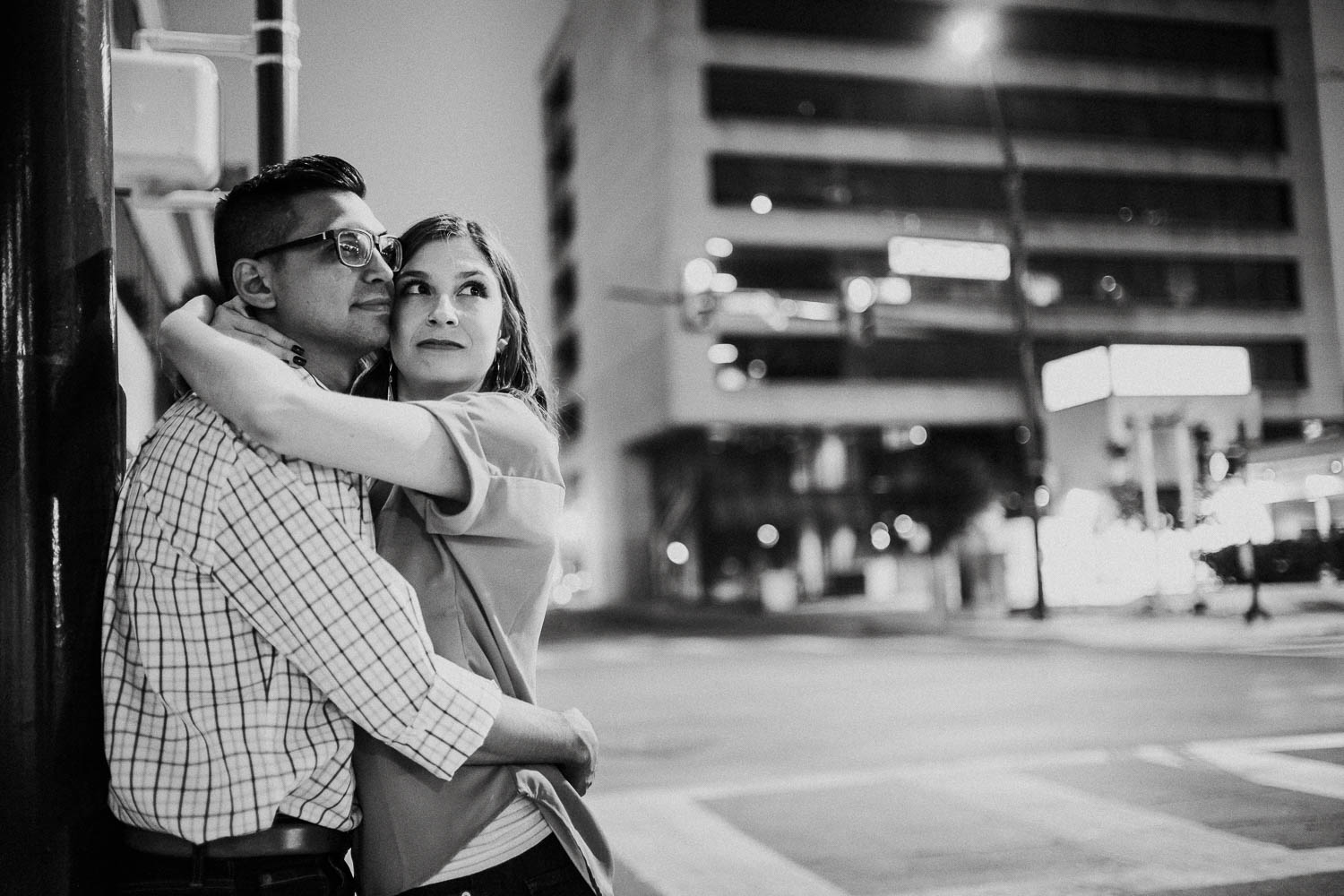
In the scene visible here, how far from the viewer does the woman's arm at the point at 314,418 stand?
1.65 m

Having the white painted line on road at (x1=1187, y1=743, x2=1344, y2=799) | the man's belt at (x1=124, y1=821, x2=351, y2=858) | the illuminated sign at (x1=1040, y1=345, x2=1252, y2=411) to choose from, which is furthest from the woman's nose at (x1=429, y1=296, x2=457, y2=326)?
the illuminated sign at (x1=1040, y1=345, x2=1252, y2=411)

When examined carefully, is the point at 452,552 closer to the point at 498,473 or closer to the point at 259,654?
the point at 498,473

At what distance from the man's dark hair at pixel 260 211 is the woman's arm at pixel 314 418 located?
17 centimetres

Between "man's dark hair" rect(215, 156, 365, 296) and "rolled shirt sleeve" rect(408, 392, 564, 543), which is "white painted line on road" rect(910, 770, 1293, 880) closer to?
"rolled shirt sleeve" rect(408, 392, 564, 543)

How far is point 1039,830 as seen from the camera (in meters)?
5.55

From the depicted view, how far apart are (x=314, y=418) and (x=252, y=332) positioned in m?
0.33

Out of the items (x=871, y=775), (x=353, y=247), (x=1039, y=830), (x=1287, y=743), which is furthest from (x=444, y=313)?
(x=871, y=775)

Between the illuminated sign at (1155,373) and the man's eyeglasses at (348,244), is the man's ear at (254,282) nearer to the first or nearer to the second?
the man's eyeglasses at (348,244)

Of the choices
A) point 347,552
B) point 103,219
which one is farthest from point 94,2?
point 347,552

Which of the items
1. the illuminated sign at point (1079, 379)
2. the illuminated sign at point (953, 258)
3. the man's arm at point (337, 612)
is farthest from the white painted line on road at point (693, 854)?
the illuminated sign at point (953, 258)

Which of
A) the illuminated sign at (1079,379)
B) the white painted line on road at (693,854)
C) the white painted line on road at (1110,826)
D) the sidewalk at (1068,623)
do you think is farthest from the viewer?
the illuminated sign at (1079,379)

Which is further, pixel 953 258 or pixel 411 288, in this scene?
pixel 953 258

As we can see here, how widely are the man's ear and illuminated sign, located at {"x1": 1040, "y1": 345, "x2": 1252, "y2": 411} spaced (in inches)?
213

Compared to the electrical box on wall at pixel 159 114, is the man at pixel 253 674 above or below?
below
